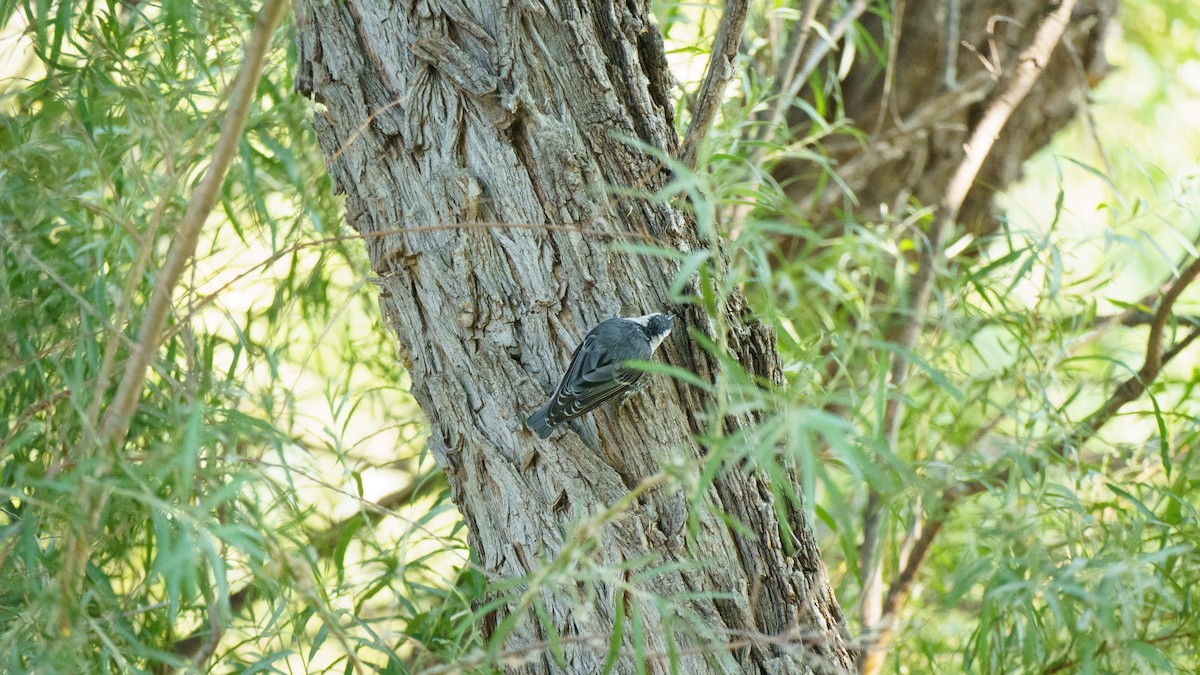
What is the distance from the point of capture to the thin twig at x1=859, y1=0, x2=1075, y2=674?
1816mm

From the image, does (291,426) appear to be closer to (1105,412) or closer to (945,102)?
(1105,412)

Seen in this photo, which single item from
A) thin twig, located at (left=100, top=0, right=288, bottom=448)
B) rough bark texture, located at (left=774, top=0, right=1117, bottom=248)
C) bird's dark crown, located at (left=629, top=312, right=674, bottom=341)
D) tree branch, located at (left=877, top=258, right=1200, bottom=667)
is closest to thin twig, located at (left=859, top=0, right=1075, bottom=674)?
tree branch, located at (left=877, top=258, right=1200, bottom=667)

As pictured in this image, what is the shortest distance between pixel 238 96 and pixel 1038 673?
1396mm

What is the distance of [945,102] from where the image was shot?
2279mm

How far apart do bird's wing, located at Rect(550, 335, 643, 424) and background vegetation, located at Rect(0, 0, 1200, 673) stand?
6.5 inches

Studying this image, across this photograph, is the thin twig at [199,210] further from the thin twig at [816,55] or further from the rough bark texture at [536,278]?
the thin twig at [816,55]

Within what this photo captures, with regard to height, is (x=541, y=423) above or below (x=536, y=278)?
below

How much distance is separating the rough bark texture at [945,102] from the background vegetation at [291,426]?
0.18m

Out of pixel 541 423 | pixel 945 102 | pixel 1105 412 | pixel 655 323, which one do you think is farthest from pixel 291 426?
pixel 945 102

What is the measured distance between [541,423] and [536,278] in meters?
0.19

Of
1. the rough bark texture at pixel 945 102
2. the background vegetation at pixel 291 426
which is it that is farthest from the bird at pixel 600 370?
the rough bark texture at pixel 945 102

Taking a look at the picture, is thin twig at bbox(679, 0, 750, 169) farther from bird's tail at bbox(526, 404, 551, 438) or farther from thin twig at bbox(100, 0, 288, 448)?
thin twig at bbox(100, 0, 288, 448)

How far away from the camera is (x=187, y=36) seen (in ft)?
4.72

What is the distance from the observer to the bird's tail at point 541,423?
3.85 ft
